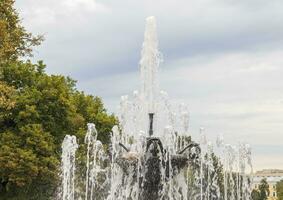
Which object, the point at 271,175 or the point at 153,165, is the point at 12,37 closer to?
the point at 153,165

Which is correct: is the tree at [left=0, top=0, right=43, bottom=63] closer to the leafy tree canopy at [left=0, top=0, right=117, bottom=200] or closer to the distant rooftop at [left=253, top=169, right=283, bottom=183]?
the leafy tree canopy at [left=0, top=0, right=117, bottom=200]

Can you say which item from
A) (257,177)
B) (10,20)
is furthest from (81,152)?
(257,177)

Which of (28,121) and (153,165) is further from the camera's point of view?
(28,121)

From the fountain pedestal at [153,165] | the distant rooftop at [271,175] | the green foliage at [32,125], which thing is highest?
the distant rooftop at [271,175]

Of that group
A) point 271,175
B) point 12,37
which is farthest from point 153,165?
point 271,175

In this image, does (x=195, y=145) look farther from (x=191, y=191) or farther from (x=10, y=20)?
(x=191, y=191)

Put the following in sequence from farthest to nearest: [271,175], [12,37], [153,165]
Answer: [271,175], [12,37], [153,165]

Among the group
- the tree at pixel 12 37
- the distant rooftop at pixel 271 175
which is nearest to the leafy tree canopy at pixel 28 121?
the tree at pixel 12 37

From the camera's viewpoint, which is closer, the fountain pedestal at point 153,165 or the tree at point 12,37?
the fountain pedestal at point 153,165

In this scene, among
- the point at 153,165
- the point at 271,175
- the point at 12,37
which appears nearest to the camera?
the point at 153,165

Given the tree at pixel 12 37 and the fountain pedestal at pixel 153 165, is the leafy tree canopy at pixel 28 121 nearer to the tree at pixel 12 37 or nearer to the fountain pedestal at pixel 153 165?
the tree at pixel 12 37

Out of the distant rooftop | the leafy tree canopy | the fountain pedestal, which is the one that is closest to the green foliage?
the leafy tree canopy

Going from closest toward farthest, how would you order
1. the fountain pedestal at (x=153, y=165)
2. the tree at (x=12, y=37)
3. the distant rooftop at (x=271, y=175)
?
the fountain pedestal at (x=153, y=165) < the tree at (x=12, y=37) < the distant rooftop at (x=271, y=175)

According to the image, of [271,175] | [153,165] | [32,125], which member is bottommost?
[153,165]
